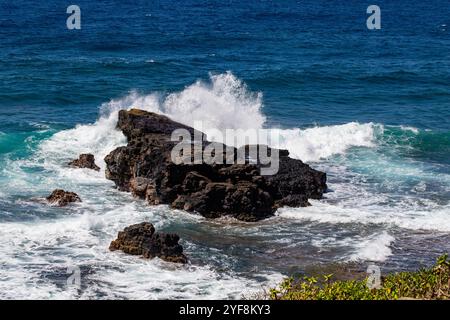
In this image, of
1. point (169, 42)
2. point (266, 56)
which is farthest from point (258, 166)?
point (169, 42)

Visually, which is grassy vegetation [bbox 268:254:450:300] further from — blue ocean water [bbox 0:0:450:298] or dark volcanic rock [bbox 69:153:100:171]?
dark volcanic rock [bbox 69:153:100:171]

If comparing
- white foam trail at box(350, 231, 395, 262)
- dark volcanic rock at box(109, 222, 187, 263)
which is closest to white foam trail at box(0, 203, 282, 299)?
dark volcanic rock at box(109, 222, 187, 263)

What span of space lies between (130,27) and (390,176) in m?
46.8

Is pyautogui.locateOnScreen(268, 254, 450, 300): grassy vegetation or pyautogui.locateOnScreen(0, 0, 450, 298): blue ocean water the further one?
pyautogui.locateOnScreen(0, 0, 450, 298): blue ocean water

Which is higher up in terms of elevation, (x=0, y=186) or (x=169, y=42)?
(x=169, y=42)

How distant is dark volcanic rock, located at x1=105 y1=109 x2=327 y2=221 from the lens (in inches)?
1009

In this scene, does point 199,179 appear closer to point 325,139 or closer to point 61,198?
point 61,198

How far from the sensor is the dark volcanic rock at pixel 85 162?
102 ft

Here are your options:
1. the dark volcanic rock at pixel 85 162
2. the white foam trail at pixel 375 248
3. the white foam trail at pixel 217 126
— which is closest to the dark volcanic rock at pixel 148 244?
the white foam trail at pixel 375 248

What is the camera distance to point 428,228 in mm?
24906

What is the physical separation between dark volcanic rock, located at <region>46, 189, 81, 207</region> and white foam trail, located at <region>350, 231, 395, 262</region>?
1042cm

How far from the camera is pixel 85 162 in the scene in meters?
31.3
